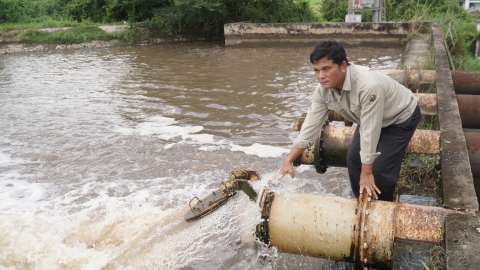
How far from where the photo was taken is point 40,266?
3875 millimetres

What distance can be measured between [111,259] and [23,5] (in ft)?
78.6

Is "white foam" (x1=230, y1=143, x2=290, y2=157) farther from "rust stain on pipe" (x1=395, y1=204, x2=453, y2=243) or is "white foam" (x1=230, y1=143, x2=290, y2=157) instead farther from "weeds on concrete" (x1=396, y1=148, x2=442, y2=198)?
"rust stain on pipe" (x1=395, y1=204, x2=453, y2=243)

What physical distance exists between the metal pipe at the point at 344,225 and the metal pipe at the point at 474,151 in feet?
5.16

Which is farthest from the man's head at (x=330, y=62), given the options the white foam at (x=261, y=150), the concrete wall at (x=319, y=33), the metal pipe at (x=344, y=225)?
the concrete wall at (x=319, y=33)

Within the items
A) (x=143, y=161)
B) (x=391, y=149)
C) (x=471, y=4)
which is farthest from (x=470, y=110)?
(x=471, y=4)

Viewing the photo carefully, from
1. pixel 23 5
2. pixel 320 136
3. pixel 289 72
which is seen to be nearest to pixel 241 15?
pixel 289 72

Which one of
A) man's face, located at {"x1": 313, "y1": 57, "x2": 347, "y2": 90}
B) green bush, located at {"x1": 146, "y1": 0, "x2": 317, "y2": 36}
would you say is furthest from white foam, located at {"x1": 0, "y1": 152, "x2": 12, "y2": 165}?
green bush, located at {"x1": 146, "y1": 0, "x2": 317, "y2": 36}

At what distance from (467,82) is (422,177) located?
9.64 ft

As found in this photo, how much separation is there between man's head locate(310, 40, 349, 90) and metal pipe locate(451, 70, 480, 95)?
166 inches

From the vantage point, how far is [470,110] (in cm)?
509

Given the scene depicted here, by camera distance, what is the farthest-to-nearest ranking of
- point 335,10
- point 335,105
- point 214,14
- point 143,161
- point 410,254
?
point 335,10
point 214,14
point 143,161
point 335,105
point 410,254

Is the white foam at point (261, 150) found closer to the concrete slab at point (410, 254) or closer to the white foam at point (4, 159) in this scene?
the white foam at point (4, 159)

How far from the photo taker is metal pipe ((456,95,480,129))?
507 centimetres

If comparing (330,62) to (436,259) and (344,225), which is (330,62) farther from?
(436,259)
